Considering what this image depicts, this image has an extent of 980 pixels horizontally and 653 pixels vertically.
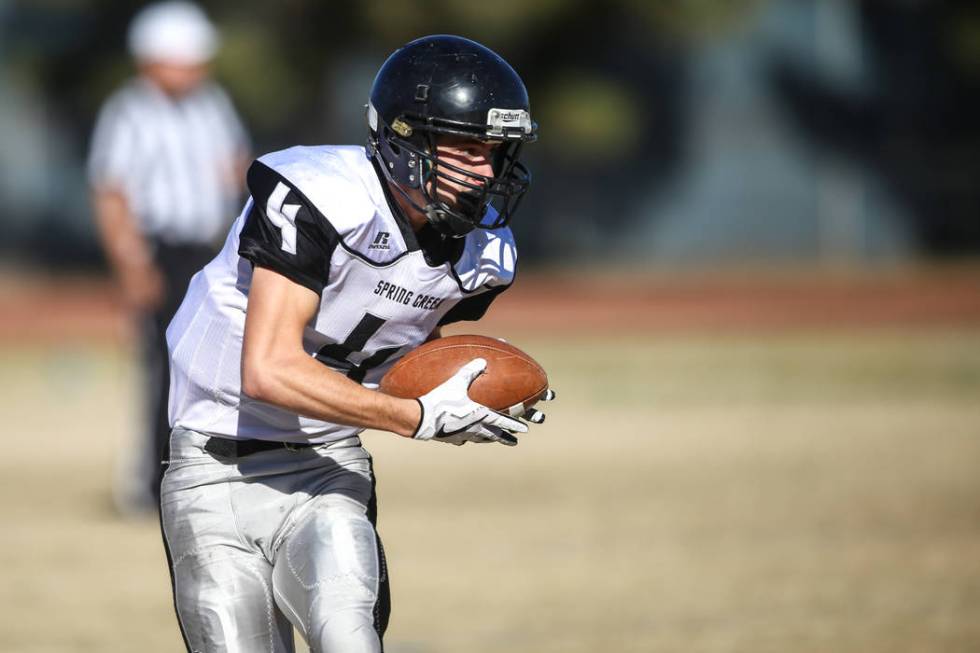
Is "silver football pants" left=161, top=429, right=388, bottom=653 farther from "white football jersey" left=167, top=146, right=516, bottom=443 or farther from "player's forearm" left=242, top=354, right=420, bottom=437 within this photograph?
"player's forearm" left=242, top=354, right=420, bottom=437

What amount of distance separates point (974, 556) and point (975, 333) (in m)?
9.11

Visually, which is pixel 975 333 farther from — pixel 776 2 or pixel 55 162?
pixel 55 162

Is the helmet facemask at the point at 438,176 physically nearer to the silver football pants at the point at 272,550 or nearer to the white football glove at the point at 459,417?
the white football glove at the point at 459,417

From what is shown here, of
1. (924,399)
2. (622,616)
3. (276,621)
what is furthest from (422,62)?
(924,399)

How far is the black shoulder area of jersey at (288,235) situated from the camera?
320 centimetres

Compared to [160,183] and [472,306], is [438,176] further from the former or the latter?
[160,183]

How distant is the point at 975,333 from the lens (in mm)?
15008

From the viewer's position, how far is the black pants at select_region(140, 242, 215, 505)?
714cm

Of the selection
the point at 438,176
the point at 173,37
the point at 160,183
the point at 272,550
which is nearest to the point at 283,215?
the point at 438,176

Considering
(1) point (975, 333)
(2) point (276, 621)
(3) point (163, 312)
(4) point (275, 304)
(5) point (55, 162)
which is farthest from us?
(5) point (55, 162)

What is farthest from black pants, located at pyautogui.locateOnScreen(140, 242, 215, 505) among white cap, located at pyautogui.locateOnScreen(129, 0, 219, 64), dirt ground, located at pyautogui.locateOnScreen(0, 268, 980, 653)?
white cap, located at pyautogui.locateOnScreen(129, 0, 219, 64)

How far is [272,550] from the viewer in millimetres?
3410

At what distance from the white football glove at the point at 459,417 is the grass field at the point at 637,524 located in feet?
6.43

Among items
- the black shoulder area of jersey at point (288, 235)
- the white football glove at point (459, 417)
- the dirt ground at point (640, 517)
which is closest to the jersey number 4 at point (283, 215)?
the black shoulder area of jersey at point (288, 235)
